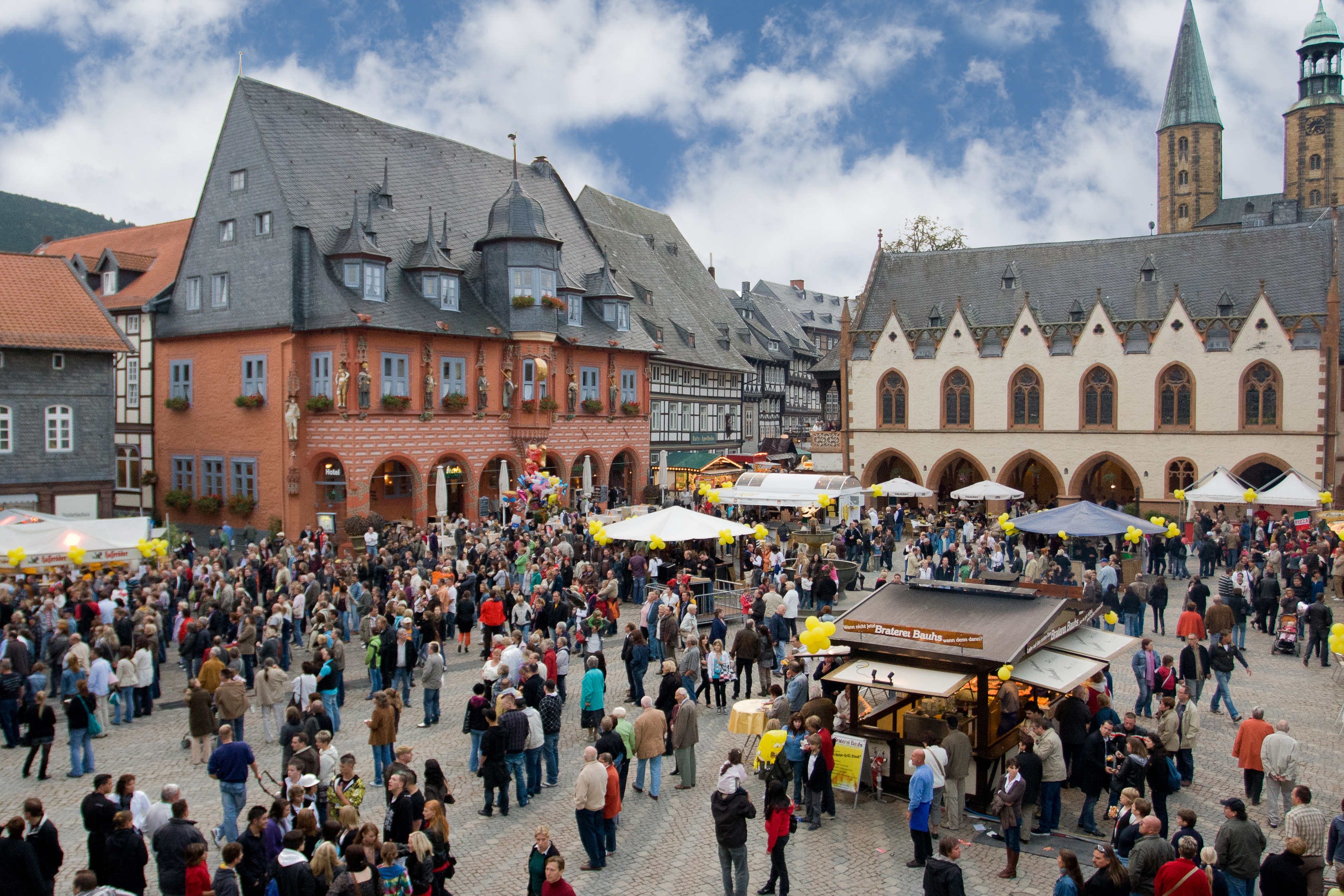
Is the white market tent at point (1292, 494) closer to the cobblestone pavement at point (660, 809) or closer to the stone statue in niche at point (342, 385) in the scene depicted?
the cobblestone pavement at point (660, 809)

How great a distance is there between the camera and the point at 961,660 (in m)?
11.8

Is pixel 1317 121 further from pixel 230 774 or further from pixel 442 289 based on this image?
pixel 230 774

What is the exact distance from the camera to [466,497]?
3734 centimetres

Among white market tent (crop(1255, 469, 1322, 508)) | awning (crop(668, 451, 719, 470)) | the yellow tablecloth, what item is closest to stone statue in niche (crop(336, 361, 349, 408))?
awning (crop(668, 451, 719, 470))

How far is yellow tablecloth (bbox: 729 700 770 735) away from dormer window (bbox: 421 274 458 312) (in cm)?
2603

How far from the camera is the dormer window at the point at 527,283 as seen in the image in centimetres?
3850

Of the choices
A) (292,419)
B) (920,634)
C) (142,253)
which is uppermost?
(142,253)

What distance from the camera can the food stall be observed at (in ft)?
39.0

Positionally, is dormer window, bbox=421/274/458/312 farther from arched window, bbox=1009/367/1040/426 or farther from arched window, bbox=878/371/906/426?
arched window, bbox=1009/367/1040/426

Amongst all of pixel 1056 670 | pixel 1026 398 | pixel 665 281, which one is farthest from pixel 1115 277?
pixel 1056 670

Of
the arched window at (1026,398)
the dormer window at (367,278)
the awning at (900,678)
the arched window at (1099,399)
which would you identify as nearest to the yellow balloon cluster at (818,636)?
the awning at (900,678)

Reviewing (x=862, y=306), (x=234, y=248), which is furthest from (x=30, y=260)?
(x=862, y=306)

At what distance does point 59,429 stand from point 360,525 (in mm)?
8970

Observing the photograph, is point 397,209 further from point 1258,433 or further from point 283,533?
point 1258,433
